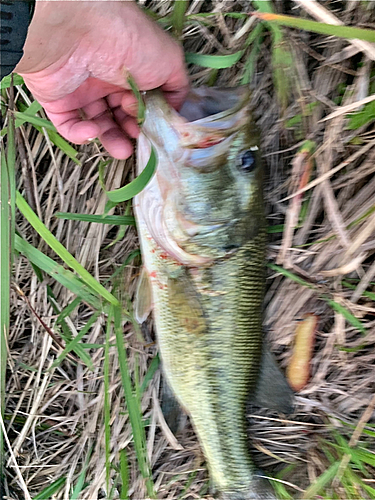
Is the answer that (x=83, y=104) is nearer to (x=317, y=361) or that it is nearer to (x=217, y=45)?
(x=217, y=45)

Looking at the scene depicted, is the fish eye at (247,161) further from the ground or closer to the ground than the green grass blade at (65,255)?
further from the ground

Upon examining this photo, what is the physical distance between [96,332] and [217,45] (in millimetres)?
1622

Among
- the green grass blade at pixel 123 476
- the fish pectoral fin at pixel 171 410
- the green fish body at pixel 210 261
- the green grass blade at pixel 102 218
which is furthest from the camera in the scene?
the fish pectoral fin at pixel 171 410

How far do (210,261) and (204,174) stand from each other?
1.18 feet

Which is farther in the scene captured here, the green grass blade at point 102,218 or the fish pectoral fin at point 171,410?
the fish pectoral fin at point 171,410

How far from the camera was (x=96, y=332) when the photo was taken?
220 centimetres

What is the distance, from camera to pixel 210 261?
163 centimetres

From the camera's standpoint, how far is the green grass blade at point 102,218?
176cm

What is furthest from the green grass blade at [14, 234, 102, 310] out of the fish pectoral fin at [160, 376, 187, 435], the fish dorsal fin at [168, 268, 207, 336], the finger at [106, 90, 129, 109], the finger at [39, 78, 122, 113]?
the finger at [106, 90, 129, 109]

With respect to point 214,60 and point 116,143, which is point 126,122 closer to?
point 116,143

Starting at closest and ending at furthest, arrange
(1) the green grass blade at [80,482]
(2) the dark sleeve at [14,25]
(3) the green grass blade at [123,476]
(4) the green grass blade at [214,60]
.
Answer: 1. (2) the dark sleeve at [14,25]
2. (4) the green grass blade at [214,60]
3. (3) the green grass blade at [123,476]
4. (1) the green grass blade at [80,482]

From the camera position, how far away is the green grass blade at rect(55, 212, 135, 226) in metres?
1.76

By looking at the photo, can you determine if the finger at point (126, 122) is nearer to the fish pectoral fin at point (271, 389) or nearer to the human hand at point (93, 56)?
the human hand at point (93, 56)

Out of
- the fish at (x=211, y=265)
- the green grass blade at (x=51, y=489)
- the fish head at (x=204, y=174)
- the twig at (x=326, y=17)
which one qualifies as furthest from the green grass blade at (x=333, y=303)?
the green grass blade at (x=51, y=489)
